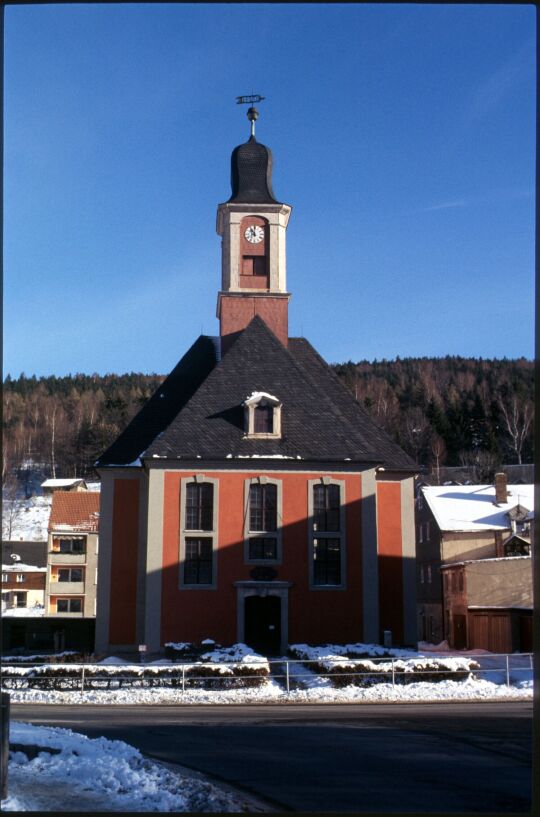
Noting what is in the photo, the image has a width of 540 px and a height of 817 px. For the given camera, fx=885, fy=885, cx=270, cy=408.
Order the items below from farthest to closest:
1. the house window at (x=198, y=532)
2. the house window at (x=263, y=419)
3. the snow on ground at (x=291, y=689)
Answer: the house window at (x=263, y=419), the house window at (x=198, y=532), the snow on ground at (x=291, y=689)

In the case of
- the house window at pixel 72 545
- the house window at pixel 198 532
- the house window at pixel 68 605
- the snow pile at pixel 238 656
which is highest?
the house window at pixel 198 532

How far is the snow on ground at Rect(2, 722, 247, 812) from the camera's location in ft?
27.6

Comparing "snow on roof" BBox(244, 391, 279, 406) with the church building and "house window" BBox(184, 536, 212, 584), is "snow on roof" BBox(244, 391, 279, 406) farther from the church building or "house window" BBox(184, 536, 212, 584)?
"house window" BBox(184, 536, 212, 584)

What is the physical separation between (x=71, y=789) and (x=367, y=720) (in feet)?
31.7

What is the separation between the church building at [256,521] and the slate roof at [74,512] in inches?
1462

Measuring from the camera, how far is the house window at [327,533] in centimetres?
3062

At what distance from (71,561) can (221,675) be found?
151 feet

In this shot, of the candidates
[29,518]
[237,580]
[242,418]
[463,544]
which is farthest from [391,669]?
[29,518]

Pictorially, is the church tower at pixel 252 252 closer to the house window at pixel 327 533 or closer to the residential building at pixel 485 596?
the house window at pixel 327 533

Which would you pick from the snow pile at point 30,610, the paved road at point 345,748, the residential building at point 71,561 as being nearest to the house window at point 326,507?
the paved road at point 345,748

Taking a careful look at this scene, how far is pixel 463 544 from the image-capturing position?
163ft

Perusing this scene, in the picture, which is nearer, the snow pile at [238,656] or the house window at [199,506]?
the snow pile at [238,656]

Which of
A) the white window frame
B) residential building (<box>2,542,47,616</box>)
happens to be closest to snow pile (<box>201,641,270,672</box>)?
the white window frame

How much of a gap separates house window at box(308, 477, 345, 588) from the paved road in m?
9.34
